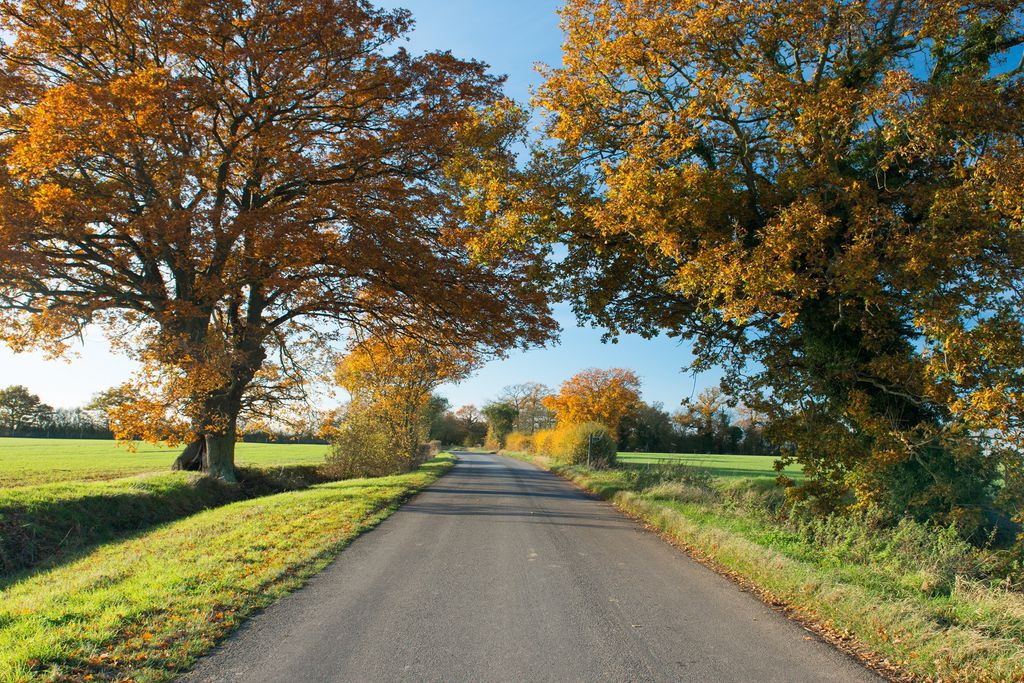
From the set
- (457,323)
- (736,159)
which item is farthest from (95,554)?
(736,159)

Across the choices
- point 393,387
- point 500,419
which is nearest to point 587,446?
point 393,387

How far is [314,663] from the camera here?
429 cm

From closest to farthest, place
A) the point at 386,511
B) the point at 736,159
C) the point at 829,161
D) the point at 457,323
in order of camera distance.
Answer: the point at 829,161 < the point at 736,159 < the point at 386,511 < the point at 457,323

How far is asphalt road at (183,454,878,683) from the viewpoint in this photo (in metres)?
4.29

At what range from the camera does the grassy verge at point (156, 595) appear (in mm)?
4250

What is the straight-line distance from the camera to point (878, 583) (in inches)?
250

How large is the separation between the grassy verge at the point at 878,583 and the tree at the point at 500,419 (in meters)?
74.9

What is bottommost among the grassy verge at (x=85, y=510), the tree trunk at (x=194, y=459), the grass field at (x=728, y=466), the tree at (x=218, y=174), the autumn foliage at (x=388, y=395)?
the grass field at (x=728, y=466)

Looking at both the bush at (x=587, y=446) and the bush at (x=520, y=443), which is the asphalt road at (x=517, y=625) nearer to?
the bush at (x=587, y=446)

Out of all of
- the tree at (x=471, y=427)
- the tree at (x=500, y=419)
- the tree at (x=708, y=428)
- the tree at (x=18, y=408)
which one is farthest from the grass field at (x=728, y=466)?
the tree at (x=18, y=408)

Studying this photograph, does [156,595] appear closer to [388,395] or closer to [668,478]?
[668,478]

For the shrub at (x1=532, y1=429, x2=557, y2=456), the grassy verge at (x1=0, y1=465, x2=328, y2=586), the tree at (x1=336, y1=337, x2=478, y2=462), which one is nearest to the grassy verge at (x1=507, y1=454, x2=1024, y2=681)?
the grassy verge at (x1=0, y1=465, x2=328, y2=586)

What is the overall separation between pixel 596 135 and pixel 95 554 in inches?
430

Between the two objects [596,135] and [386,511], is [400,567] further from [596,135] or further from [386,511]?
[596,135]
